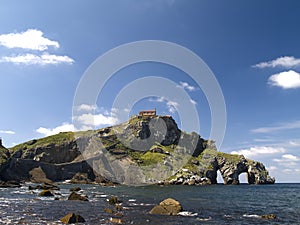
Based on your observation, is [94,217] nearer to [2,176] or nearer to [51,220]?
[51,220]

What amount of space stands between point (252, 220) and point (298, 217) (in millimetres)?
10440

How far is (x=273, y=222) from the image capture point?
39.6 m

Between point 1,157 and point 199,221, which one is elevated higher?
point 1,157

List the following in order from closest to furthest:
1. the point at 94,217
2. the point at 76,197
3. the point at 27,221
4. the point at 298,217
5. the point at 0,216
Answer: the point at 27,221
the point at 0,216
the point at 94,217
the point at 298,217
the point at 76,197

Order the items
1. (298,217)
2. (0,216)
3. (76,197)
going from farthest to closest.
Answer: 1. (76,197)
2. (298,217)
3. (0,216)

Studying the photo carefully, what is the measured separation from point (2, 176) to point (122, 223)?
16438 cm

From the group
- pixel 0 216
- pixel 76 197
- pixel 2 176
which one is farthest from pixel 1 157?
pixel 0 216

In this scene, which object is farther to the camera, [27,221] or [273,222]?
[273,222]

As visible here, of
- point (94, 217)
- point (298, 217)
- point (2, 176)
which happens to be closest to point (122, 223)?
point (94, 217)

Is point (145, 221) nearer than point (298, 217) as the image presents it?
Yes

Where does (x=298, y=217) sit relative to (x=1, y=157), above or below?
below

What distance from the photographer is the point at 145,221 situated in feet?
119

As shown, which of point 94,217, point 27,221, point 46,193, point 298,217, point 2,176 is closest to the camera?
point 27,221

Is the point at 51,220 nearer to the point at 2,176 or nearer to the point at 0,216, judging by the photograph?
the point at 0,216
